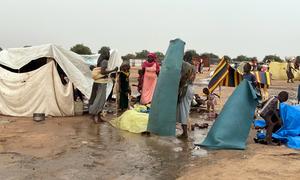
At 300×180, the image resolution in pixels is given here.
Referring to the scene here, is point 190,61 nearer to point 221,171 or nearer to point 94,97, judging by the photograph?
point 94,97

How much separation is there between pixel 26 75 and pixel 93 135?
361 cm

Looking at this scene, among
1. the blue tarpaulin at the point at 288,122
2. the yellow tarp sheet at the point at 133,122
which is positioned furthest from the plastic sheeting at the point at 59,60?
the blue tarpaulin at the point at 288,122

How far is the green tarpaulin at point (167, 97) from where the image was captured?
9.34 meters

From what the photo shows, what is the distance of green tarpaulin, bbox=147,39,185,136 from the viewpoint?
934cm

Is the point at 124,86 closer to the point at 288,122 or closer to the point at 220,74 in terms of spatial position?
the point at 220,74

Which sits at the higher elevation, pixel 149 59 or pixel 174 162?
pixel 149 59

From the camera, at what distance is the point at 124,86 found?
43.0 ft

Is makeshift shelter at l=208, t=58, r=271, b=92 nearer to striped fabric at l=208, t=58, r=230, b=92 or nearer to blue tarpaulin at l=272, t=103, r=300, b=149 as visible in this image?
striped fabric at l=208, t=58, r=230, b=92

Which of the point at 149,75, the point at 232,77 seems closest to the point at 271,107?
the point at 232,77

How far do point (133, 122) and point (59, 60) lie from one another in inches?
128

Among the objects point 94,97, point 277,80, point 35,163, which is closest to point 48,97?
point 94,97

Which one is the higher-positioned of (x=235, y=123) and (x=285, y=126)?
(x=235, y=123)

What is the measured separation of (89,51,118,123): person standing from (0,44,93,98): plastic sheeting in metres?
1.05

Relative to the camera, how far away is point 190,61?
388 inches
